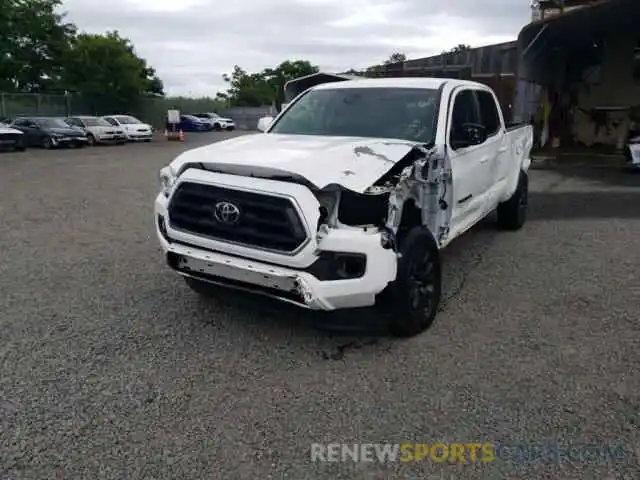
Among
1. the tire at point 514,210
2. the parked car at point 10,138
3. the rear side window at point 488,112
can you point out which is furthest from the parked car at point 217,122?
the rear side window at point 488,112

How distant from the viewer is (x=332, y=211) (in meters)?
3.35

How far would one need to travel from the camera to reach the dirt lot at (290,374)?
259 cm

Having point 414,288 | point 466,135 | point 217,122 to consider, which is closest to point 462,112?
point 466,135

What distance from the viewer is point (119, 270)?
17.6 feet

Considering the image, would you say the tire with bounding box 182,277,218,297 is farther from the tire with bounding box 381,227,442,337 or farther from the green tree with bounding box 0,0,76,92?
the green tree with bounding box 0,0,76,92

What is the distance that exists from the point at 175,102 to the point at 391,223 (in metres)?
44.5

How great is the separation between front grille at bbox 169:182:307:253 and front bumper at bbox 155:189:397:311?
0.11 metres

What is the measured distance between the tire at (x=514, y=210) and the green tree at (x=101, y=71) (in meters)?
33.8

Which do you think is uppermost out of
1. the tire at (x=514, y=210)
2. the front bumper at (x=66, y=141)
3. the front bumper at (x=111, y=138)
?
the front bumper at (x=111, y=138)

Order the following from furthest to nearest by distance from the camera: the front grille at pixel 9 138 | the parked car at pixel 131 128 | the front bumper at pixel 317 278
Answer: the parked car at pixel 131 128 → the front grille at pixel 9 138 → the front bumper at pixel 317 278

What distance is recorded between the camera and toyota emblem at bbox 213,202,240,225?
11.3ft

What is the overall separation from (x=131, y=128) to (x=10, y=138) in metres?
7.44

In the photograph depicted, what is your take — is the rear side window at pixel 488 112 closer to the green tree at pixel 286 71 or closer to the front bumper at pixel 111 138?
the front bumper at pixel 111 138

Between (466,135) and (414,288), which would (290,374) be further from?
(466,135)
